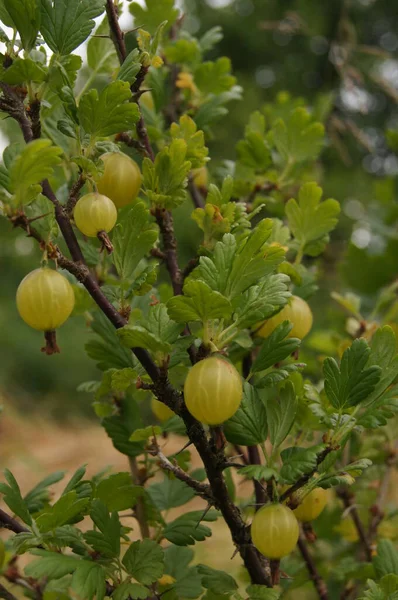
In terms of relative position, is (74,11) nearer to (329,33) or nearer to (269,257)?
(269,257)

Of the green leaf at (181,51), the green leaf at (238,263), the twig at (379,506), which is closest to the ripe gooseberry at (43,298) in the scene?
the green leaf at (238,263)

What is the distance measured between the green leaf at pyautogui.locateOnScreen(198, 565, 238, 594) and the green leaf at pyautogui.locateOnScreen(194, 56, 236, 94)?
57 centimetres

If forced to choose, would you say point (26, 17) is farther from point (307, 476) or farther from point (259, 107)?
point (259, 107)

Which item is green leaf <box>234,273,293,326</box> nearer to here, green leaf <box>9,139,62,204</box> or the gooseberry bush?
the gooseberry bush

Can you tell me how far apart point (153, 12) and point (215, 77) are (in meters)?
0.11

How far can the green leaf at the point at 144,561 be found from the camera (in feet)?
1.65

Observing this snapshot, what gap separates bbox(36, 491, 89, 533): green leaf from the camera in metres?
0.45

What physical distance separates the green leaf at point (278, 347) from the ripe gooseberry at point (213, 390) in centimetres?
4

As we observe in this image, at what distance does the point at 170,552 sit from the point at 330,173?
459cm

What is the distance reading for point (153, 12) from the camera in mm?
729

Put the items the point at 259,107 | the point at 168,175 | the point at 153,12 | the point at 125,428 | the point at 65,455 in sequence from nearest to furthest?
the point at 168,175, the point at 125,428, the point at 153,12, the point at 65,455, the point at 259,107

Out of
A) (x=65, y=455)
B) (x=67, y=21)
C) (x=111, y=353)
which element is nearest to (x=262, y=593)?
(x=111, y=353)

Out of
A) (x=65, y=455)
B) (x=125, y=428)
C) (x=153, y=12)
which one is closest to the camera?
(x=125, y=428)

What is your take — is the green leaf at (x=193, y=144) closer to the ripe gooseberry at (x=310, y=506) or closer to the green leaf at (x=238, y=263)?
the green leaf at (x=238, y=263)
